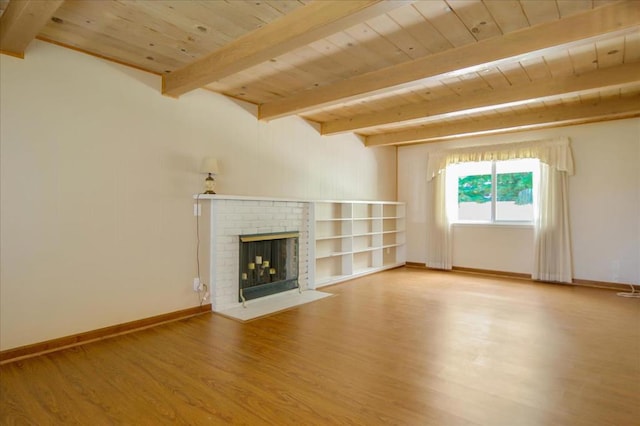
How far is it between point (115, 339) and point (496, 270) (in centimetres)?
580

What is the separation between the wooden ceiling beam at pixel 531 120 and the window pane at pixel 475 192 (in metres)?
1.15

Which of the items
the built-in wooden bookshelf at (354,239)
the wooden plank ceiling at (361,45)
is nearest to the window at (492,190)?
the built-in wooden bookshelf at (354,239)

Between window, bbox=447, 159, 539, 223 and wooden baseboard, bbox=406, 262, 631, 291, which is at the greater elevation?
window, bbox=447, 159, 539, 223

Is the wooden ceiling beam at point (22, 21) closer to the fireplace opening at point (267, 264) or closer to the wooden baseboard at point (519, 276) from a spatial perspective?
the fireplace opening at point (267, 264)

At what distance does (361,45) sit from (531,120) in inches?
133

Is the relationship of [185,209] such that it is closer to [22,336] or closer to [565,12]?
[22,336]

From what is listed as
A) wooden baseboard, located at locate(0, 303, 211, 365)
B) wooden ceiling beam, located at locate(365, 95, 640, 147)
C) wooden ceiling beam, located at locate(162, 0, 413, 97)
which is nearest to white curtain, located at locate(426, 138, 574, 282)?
wooden ceiling beam, located at locate(365, 95, 640, 147)

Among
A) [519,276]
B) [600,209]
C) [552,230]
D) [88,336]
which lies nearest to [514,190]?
[552,230]

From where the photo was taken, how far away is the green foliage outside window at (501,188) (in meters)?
6.05

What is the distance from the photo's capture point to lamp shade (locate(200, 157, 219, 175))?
383cm

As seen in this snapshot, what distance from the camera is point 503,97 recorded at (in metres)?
4.00

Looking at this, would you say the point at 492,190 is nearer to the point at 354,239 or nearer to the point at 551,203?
the point at 551,203

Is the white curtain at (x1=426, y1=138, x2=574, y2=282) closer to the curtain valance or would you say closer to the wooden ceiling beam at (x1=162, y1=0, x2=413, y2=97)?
the curtain valance

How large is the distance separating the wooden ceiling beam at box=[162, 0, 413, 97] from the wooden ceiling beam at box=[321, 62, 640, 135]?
2529 millimetres
